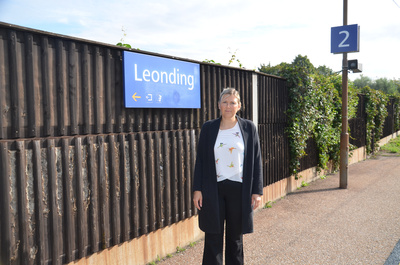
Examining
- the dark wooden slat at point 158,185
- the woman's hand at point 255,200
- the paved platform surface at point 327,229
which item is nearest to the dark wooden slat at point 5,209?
the dark wooden slat at point 158,185

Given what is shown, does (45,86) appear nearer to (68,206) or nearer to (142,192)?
(68,206)

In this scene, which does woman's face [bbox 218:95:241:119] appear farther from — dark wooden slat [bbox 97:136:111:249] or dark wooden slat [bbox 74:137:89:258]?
dark wooden slat [bbox 74:137:89:258]

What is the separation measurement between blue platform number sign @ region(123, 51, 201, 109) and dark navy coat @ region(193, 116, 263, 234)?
959 mm

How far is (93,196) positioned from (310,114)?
246 inches

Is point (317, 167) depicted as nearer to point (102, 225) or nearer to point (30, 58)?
point (102, 225)

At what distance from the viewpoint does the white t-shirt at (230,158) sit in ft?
10.6

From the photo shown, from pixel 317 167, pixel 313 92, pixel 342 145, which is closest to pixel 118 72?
pixel 313 92

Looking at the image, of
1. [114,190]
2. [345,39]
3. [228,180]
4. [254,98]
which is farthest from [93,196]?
[345,39]

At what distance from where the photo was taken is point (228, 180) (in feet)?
10.7

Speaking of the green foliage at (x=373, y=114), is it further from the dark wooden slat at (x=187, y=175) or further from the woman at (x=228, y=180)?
the woman at (x=228, y=180)

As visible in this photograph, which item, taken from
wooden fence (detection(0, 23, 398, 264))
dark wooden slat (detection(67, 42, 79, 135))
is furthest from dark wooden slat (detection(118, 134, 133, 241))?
dark wooden slat (detection(67, 42, 79, 135))

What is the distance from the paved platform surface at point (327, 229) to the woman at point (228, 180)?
1.09 meters

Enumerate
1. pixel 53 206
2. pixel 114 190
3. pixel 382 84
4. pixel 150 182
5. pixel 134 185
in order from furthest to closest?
pixel 382 84
pixel 150 182
pixel 134 185
pixel 114 190
pixel 53 206

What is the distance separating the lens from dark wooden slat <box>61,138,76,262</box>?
3.21m
